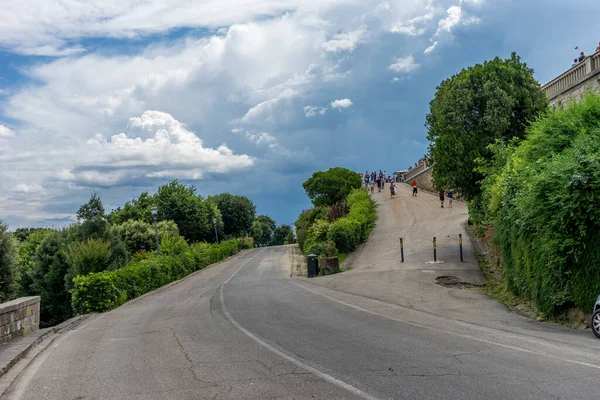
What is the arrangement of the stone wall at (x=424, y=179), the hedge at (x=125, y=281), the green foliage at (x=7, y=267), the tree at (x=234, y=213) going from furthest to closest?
the tree at (x=234, y=213), the stone wall at (x=424, y=179), the green foliage at (x=7, y=267), the hedge at (x=125, y=281)

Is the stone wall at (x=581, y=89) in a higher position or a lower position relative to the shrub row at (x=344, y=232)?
higher

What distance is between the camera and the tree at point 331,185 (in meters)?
57.1

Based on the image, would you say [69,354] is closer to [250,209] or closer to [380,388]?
[380,388]

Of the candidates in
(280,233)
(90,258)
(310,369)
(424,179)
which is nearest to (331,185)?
(424,179)

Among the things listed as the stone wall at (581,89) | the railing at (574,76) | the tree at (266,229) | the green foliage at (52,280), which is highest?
the railing at (574,76)

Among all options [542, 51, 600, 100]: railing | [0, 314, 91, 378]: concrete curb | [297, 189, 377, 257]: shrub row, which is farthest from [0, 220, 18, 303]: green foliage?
[542, 51, 600, 100]: railing

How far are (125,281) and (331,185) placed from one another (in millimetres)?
35742

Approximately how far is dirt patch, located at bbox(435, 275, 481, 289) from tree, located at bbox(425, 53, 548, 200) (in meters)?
4.87

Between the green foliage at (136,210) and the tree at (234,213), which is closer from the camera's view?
the green foliage at (136,210)

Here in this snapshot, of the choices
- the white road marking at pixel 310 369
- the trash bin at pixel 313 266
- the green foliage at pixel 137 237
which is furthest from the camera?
the green foliage at pixel 137 237

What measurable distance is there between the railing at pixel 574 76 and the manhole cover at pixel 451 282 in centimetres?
1084

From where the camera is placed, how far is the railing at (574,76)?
2234cm

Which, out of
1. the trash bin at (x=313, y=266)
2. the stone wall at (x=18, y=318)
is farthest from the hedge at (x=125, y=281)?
the trash bin at (x=313, y=266)

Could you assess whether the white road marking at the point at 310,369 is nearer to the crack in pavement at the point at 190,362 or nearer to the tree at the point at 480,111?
the crack in pavement at the point at 190,362
